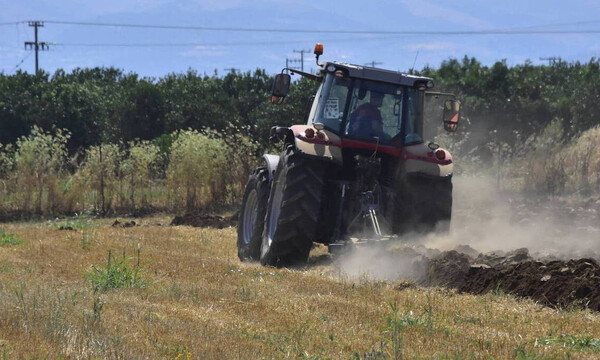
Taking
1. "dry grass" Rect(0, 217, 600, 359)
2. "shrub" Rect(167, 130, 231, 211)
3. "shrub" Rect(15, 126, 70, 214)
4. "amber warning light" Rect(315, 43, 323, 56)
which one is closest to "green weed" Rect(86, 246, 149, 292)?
"dry grass" Rect(0, 217, 600, 359)

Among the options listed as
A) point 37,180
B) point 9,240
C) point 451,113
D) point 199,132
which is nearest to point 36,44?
point 199,132

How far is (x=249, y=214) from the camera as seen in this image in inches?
593

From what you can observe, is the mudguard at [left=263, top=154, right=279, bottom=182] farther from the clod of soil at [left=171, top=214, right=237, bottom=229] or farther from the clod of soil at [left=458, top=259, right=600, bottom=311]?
the clod of soil at [left=171, top=214, right=237, bottom=229]

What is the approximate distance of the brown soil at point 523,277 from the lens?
9414 millimetres

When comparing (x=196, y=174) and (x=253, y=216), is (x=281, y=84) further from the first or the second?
(x=196, y=174)

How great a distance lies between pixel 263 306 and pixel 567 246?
238 inches

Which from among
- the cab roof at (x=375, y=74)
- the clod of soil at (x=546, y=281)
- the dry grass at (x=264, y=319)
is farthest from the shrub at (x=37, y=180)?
the clod of soil at (x=546, y=281)

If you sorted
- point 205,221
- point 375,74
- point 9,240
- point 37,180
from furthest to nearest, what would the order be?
point 37,180 < point 205,221 < point 9,240 < point 375,74

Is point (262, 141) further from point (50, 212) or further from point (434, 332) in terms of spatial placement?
point (434, 332)

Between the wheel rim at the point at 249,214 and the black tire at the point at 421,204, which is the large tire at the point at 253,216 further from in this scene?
the black tire at the point at 421,204

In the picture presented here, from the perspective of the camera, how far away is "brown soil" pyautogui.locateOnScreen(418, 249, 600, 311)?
9414 mm

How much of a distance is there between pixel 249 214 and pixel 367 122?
289 cm

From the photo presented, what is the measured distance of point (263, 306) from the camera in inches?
361

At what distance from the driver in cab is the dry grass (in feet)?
6.21
